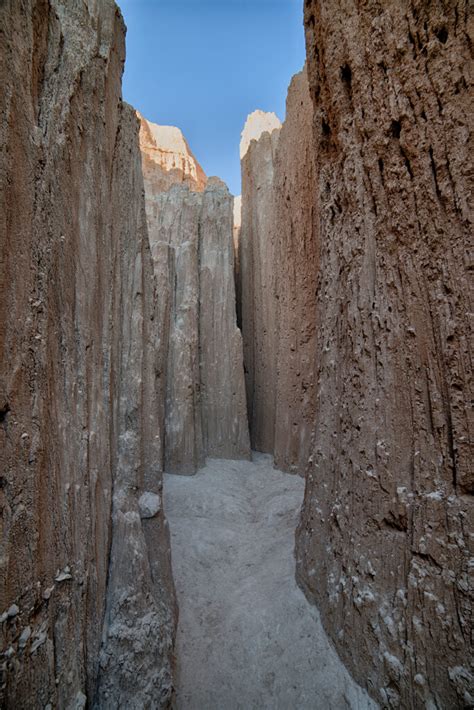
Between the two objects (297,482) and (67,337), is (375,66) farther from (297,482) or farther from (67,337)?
(297,482)

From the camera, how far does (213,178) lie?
1126cm

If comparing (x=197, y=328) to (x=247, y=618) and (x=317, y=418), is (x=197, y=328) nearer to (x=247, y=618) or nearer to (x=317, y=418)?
(x=317, y=418)

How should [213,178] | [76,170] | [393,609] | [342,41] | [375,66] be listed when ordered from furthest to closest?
[213,178]
[342,41]
[375,66]
[76,170]
[393,609]

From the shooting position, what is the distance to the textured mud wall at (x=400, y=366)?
2.54 meters

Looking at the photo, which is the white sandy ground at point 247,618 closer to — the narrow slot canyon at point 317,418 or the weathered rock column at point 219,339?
the narrow slot canyon at point 317,418

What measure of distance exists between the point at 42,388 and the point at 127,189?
278 centimetres

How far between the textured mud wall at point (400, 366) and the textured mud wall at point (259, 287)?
5350 millimetres

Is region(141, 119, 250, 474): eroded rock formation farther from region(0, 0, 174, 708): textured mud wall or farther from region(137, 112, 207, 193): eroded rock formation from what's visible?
region(137, 112, 207, 193): eroded rock formation

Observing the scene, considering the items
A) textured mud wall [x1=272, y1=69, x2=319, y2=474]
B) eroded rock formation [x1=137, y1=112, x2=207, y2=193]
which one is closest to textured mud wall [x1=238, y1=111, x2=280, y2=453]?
textured mud wall [x1=272, y1=69, x2=319, y2=474]

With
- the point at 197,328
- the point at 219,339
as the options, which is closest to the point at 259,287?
the point at 219,339

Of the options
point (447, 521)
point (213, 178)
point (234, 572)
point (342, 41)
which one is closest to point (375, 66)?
point (342, 41)

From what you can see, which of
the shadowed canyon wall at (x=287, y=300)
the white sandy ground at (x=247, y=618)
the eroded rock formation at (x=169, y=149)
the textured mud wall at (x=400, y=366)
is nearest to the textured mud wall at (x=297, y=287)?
the shadowed canyon wall at (x=287, y=300)

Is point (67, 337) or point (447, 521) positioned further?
point (67, 337)

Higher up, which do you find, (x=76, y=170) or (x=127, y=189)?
(x=127, y=189)
